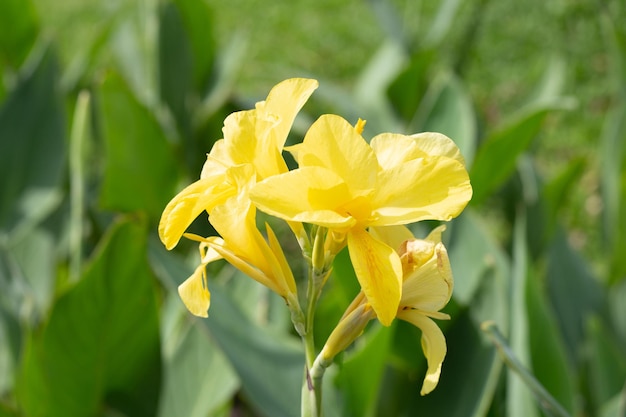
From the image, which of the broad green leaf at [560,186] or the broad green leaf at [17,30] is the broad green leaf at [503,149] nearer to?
the broad green leaf at [560,186]

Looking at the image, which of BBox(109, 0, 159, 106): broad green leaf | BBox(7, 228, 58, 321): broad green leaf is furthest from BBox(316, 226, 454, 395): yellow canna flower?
BBox(109, 0, 159, 106): broad green leaf

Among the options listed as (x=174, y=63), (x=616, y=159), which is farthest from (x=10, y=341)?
(x=616, y=159)

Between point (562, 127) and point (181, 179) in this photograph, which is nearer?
point (181, 179)

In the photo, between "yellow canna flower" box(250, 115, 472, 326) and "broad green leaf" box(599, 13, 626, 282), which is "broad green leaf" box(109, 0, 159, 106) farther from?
"yellow canna flower" box(250, 115, 472, 326)

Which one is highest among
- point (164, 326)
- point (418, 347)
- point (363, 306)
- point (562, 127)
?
point (363, 306)

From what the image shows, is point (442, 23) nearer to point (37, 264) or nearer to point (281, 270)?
point (37, 264)

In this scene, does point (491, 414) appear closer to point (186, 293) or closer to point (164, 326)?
point (164, 326)

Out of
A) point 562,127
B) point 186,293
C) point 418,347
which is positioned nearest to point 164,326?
point 418,347
